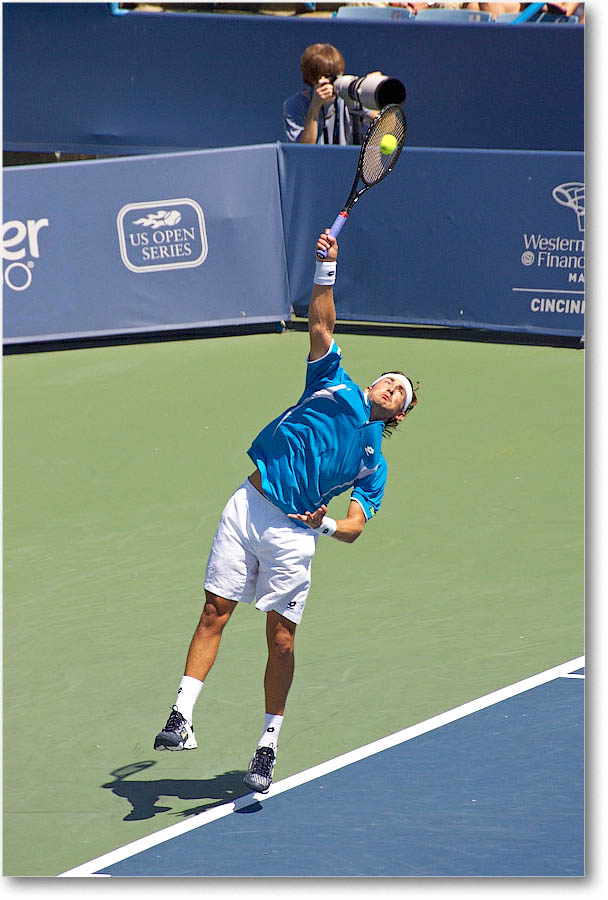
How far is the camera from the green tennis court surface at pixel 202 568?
6.61 meters

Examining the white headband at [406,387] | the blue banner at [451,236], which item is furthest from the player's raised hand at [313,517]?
the blue banner at [451,236]

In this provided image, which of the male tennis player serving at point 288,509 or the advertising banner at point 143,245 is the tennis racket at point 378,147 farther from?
the advertising banner at point 143,245

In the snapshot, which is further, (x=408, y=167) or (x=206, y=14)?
(x=206, y=14)

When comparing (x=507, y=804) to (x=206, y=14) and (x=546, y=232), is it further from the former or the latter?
(x=206, y=14)

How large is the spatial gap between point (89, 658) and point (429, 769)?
213cm

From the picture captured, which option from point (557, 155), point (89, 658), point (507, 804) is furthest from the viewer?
point (557, 155)

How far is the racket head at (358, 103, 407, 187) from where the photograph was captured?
6719mm

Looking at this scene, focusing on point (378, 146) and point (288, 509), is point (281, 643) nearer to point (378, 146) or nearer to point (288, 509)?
point (288, 509)

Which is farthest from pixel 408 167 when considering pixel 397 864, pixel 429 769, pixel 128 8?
pixel 397 864

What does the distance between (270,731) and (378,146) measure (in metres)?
2.79

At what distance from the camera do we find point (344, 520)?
613 cm

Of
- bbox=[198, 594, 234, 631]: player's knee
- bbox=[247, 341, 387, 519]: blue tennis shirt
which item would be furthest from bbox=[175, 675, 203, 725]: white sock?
bbox=[247, 341, 387, 519]: blue tennis shirt

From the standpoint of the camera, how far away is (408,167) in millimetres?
13406

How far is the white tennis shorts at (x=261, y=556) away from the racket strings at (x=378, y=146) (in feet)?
5.42
